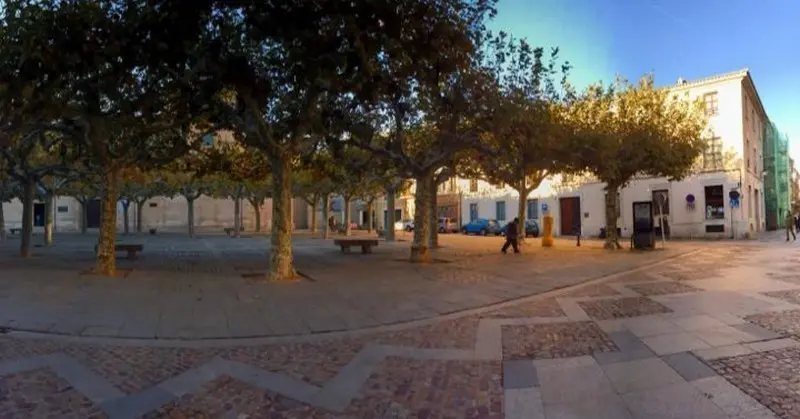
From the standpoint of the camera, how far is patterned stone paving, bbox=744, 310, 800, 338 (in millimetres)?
6889

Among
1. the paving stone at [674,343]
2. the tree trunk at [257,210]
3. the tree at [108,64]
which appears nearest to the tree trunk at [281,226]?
the tree at [108,64]

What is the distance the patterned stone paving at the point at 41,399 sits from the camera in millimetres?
4320

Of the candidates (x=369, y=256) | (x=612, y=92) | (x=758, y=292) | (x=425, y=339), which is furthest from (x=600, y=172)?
(x=425, y=339)

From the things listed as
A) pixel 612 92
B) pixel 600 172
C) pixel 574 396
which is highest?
pixel 612 92

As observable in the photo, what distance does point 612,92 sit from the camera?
871 inches

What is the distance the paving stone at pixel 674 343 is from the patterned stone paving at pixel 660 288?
3.87 metres

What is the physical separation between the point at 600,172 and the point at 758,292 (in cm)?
1149

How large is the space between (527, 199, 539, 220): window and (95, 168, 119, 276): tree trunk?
36285mm

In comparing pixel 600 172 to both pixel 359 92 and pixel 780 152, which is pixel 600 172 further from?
pixel 780 152

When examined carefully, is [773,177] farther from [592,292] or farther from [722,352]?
[722,352]

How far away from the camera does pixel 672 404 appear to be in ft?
14.9

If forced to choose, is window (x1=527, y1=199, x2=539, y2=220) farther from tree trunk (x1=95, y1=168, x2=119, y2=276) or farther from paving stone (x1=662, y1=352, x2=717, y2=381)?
paving stone (x1=662, y1=352, x2=717, y2=381)

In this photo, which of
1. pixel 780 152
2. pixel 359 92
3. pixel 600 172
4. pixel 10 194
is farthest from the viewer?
pixel 780 152

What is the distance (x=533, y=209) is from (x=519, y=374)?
41.4 m
